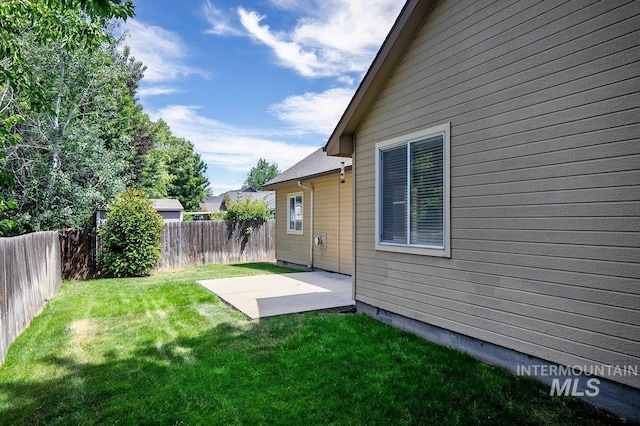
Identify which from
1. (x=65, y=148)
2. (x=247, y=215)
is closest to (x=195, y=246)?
(x=247, y=215)

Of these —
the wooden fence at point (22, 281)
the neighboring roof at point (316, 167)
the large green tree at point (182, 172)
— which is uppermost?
the large green tree at point (182, 172)

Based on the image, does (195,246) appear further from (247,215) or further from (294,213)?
(294,213)

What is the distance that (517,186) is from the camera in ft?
11.4

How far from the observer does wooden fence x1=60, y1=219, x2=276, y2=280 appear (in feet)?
35.5

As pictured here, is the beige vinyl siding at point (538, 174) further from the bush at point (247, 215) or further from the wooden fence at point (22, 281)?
the bush at point (247, 215)

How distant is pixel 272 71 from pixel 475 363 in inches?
568

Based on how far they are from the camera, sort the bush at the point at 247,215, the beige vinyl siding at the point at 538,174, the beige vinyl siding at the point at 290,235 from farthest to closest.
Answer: the bush at the point at 247,215 < the beige vinyl siding at the point at 290,235 < the beige vinyl siding at the point at 538,174

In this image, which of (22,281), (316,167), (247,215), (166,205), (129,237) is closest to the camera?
(22,281)

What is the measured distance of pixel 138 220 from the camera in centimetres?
1074

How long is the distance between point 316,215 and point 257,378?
7500mm

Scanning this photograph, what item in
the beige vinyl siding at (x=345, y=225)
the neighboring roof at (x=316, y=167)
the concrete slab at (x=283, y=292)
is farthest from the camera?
the neighboring roof at (x=316, y=167)

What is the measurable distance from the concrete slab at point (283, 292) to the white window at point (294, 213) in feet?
7.34

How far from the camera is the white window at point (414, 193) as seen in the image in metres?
4.36

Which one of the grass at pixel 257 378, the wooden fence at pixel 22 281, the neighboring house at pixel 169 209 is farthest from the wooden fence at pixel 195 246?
the neighboring house at pixel 169 209
